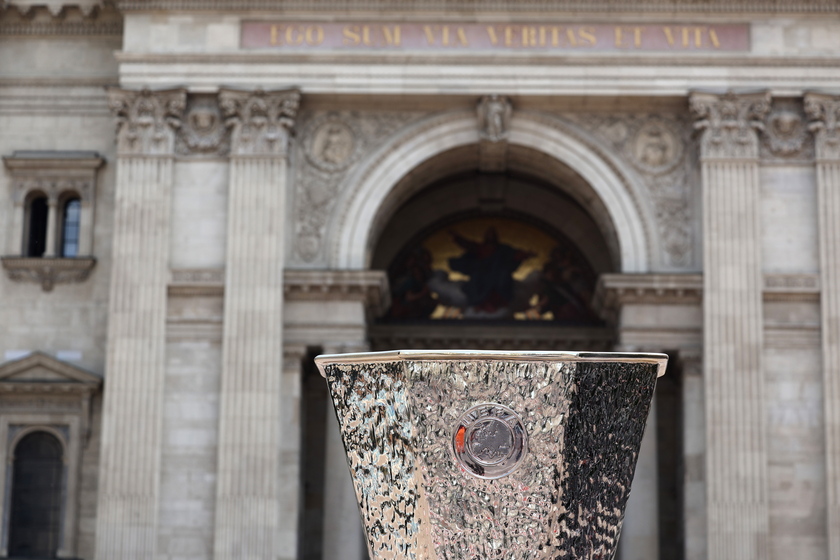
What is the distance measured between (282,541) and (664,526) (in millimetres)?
8247

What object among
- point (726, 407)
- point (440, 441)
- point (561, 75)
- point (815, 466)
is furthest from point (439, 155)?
point (440, 441)

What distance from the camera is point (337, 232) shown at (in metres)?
25.5

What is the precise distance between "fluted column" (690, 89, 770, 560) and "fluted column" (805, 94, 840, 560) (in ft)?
3.46

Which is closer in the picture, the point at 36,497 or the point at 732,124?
the point at 732,124

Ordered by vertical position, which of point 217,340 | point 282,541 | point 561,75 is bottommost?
point 282,541

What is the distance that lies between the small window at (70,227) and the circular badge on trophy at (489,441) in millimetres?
22453

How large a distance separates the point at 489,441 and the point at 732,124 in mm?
20181

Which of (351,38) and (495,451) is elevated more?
(351,38)

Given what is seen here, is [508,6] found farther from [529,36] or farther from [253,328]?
[253,328]

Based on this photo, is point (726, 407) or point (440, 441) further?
point (726, 407)

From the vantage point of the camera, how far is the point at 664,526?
91.8ft

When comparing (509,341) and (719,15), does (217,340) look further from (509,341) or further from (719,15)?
(719,15)

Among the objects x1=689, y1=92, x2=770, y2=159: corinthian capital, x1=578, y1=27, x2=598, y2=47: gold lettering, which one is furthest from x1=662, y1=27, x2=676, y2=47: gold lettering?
x1=578, y1=27, x2=598, y2=47: gold lettering

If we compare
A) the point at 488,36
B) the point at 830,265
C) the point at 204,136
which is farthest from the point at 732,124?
the point at 204,136
